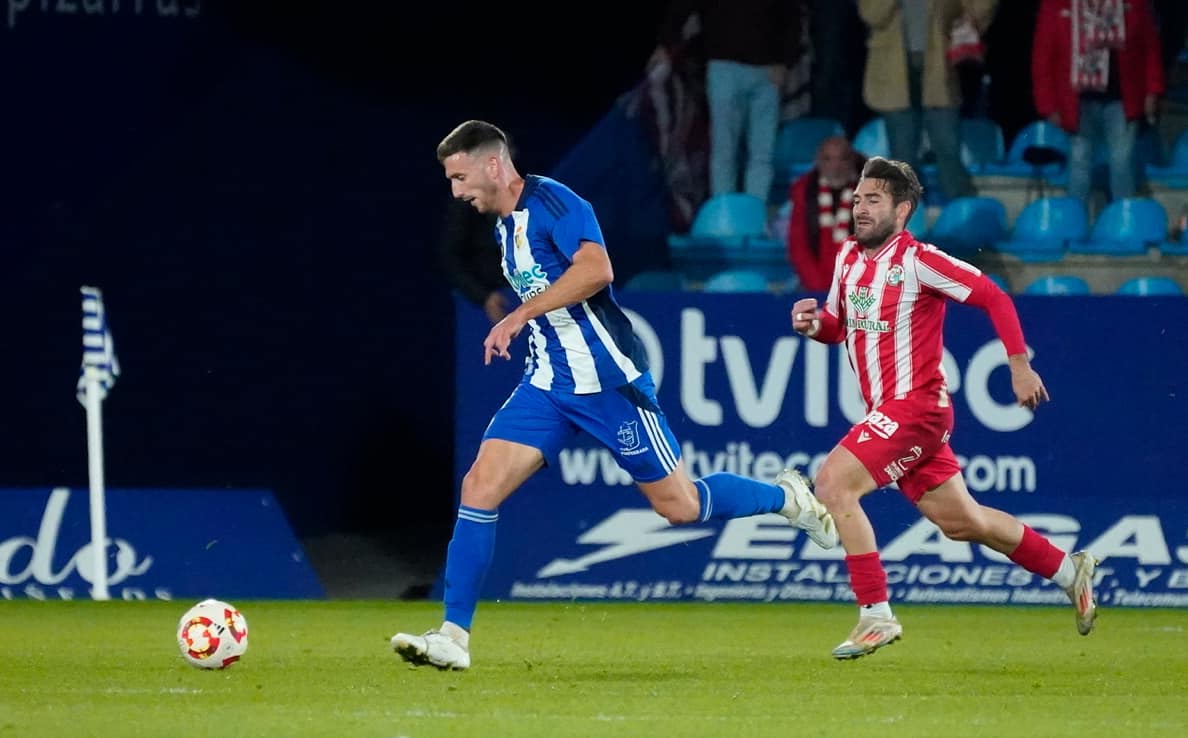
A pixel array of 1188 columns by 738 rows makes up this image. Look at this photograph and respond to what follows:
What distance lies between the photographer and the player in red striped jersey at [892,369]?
7.46m

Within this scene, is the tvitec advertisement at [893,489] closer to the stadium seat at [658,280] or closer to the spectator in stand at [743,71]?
the stadium seat at [658,280]

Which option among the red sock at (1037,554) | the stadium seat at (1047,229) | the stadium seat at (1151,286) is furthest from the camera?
the stadium seat at (1047,229)

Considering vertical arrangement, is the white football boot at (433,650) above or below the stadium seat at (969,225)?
below

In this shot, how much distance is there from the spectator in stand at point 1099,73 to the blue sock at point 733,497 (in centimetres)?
478

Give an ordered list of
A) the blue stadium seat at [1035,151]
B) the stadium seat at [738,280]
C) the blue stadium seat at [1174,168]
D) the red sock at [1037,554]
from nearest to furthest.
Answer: the red sock at [1037,554]
the stadium seat at [738,280]
the blue stadium seat at [1174,168]
the blue stadium seat at [1035,151]

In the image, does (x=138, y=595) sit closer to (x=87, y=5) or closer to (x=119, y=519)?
(x=119, y=519)

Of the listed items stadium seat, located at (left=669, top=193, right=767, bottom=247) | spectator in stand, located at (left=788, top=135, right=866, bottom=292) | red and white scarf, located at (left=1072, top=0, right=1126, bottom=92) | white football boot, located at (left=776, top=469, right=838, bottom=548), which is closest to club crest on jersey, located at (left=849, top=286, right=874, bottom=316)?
white football boot, located at (left=776, top=469, right=838, bottom=548)

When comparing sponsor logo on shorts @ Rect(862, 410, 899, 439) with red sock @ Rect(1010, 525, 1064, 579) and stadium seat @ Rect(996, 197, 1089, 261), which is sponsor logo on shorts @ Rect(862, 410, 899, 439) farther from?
stadium seat @ Rect(996, 197, 1089, 261)

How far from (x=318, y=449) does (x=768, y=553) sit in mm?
3964

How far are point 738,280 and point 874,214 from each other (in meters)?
3.70

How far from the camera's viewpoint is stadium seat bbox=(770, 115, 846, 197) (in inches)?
463

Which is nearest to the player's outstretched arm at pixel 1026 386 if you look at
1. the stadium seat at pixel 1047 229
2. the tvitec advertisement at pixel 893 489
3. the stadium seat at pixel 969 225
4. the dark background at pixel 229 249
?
the tvitec advertisement at pixel 893 489

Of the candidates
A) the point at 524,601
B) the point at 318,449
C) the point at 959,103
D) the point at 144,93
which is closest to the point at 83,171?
the point at 144,93

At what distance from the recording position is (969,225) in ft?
37.4
